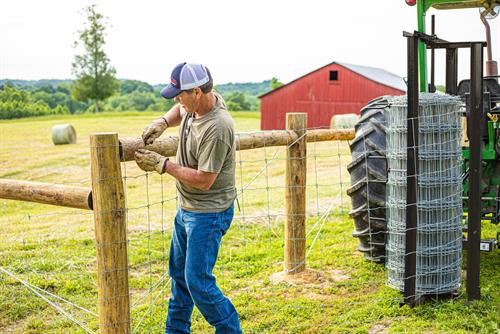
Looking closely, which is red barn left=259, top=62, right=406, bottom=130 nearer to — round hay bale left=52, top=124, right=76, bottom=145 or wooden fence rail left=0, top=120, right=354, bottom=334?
round hay bale left=52, top=124, right=76, bottom=145

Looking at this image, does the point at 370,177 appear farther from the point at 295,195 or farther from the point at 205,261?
the point at 205,261

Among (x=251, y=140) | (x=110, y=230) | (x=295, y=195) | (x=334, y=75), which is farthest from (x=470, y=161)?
(x=334, y=75)

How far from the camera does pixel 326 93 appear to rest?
35.4m

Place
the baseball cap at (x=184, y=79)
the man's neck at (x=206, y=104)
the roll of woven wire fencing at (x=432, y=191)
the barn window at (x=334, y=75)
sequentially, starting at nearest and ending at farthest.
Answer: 1. the baseball cap at (x=184, y=79)
2. the man's neck at (x=206, y=104)
3. the roll of woven wire fencing at (x=432, y=191)
4. the barn window at (x=334, y=75)

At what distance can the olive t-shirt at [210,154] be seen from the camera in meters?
3.76

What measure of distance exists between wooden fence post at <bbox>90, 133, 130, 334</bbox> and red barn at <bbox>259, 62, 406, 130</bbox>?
1185 inches

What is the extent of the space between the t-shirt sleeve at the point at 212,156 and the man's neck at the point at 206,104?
225mm

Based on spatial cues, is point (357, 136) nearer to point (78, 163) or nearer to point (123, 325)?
point (123, 325)

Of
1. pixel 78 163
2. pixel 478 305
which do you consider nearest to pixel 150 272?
pixel 478 305

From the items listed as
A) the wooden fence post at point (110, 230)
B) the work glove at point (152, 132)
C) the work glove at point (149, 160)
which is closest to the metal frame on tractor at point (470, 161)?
the work glove at point (152, 132)

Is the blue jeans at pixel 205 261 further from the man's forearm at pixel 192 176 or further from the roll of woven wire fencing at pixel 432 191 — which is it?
the roll of woven wire fencing at pixel 432 191

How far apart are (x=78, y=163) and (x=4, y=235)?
11.1 meters

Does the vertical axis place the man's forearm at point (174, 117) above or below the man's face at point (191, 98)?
below

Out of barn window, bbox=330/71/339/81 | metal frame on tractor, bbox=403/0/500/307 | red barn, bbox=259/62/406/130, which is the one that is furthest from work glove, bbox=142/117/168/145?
barn window, bbox=330/71/339/81
